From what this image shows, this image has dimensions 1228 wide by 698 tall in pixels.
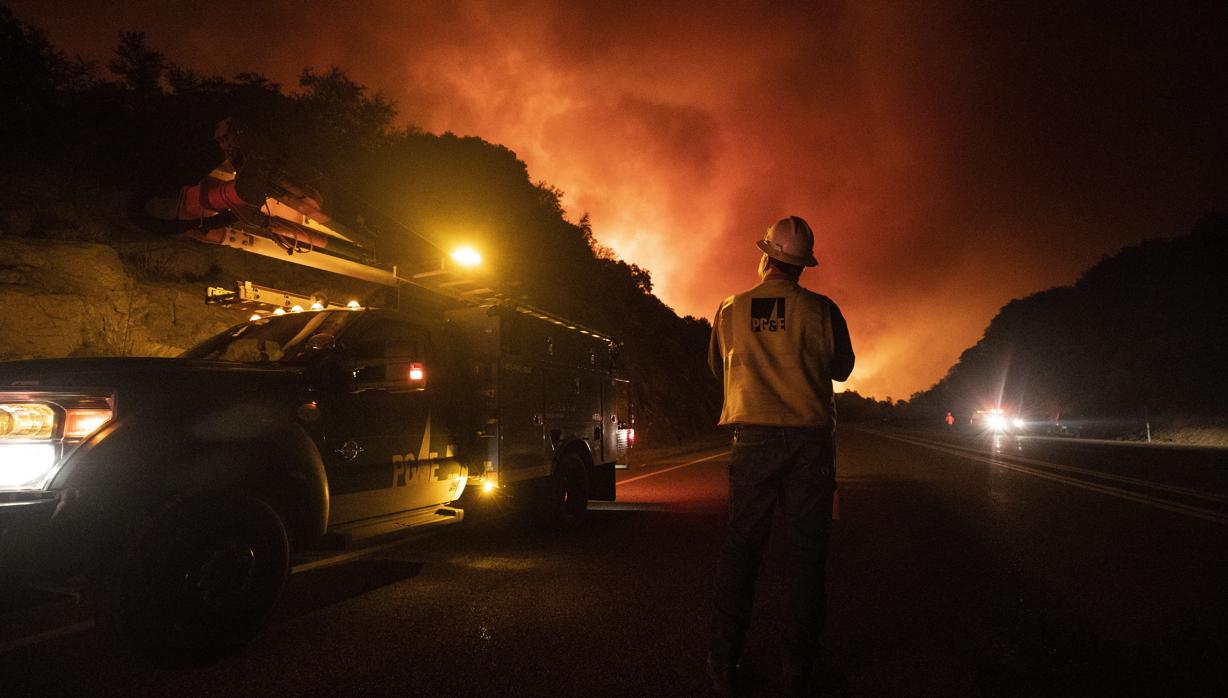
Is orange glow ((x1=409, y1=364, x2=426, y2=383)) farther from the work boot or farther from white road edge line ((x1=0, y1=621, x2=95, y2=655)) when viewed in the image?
the work boot

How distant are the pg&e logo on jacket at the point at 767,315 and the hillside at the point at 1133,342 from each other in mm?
38470

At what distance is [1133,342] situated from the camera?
58.5 metres

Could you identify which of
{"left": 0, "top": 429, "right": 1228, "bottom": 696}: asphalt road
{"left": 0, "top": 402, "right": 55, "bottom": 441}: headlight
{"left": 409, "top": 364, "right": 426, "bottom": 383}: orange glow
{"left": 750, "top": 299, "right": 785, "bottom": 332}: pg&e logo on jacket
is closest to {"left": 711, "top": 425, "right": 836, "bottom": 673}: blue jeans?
{"left": 0, "top": 429, "right": 1228, "bottom": 696}: asphalt road

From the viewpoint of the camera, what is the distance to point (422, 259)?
31.3 ft

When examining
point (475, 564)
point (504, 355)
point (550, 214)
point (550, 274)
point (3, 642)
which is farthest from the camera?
point (550, 214)

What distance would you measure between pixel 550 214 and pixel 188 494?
135ft

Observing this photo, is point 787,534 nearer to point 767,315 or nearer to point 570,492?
point 767,315

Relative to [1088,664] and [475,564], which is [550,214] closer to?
[475,564]

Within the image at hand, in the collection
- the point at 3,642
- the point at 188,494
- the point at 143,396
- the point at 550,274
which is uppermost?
the point at 550,274

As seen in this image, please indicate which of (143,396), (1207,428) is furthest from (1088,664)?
(1207,428)

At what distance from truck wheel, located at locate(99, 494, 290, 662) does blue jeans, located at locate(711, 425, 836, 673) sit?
266cm

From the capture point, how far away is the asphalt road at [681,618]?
3.16 m

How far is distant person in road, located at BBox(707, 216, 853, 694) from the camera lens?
294 centimetres

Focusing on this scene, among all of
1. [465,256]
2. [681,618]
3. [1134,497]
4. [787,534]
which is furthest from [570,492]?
[1134,497]
